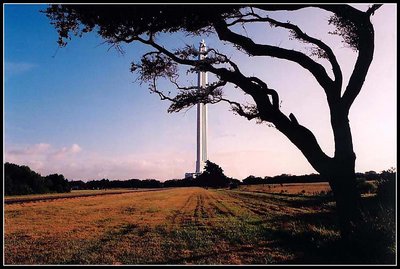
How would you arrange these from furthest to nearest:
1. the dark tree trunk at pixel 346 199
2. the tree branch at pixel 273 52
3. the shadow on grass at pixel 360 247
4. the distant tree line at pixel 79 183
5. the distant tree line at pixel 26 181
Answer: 1. the distant tree line at pixel 26 181
2. the distant tree line at pixel 79 183
3. the tree branch at pixel 273 52
4. the dark tree trunk at pixel 346 199
5. the shadow on grass at pixel 360 247

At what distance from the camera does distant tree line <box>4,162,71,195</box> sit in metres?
72.1

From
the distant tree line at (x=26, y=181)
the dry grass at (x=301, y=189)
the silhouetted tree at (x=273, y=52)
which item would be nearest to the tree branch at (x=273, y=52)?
the silhouetted tree at (x=273, y=52)

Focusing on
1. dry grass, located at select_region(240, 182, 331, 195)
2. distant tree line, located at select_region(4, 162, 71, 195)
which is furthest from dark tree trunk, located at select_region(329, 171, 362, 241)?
distant tree line, located at select_region(4, 162, 71, 195)

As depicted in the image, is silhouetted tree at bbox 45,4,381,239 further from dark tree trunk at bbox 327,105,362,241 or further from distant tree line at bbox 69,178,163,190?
distant tree line at bbox 69,178,163,190

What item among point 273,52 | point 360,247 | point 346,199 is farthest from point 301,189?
point 360,247

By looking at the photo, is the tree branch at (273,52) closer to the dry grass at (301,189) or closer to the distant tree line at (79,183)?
the distant tree line at (79,183)

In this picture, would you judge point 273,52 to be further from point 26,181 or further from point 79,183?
point 79,183

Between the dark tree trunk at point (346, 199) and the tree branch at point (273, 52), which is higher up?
the tree branch at point (273, 52)

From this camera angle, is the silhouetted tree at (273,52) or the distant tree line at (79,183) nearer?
the silhouetted tree at (273,52)

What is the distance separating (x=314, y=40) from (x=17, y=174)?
250 feet

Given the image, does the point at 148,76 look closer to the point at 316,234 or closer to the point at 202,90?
the point at 202,90

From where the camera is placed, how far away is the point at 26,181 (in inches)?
3105

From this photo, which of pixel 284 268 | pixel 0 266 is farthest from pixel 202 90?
pixel 0 266

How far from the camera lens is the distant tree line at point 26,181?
7211cm
